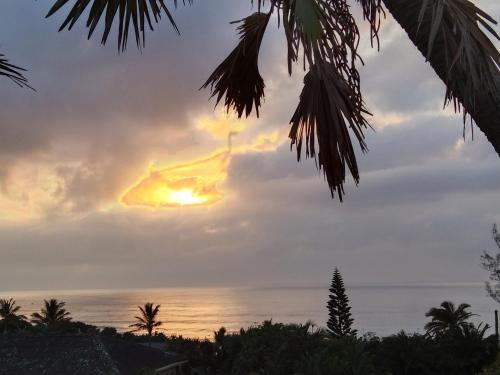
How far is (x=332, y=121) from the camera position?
16.2 feet

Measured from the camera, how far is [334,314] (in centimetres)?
6269

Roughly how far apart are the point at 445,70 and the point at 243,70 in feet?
7.52

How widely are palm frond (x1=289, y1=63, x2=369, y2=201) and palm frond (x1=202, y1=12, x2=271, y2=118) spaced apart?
156 cm

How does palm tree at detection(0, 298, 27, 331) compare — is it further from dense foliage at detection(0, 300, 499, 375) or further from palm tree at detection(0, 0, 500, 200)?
palm tree at detection(0, 0, 500, 200)

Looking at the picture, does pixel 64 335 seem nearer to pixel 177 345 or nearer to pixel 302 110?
pixel 177 345

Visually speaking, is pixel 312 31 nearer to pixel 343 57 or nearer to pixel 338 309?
pixel 343 57

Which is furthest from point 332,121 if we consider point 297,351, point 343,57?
point 297,351

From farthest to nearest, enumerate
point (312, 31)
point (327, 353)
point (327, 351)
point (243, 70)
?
point (327, 351) → point (327, 353) → point (243, 70) → point (312, 31)

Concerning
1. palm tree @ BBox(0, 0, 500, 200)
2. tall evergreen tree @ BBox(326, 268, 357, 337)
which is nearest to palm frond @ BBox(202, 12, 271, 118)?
palm tree @ BBox(0, 0, 500, 200)

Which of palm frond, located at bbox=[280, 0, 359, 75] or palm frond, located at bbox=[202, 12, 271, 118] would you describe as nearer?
palm frond, located at bbox=[280, 0, 359, 75]

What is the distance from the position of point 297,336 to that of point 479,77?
21.8m

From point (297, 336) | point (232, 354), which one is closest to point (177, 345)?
point (232, 354)

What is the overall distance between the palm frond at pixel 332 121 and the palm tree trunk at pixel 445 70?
0.87m

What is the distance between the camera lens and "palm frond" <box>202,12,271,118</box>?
665 cm
